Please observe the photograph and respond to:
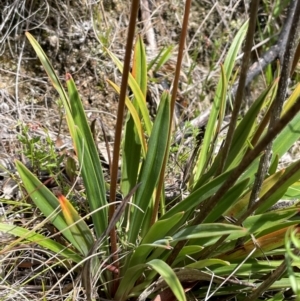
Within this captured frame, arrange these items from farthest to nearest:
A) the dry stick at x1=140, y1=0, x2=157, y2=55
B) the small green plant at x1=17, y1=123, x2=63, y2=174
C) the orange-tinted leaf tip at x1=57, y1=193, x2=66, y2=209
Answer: the dry stick at x1=140, y1=0, x2=157, y2=55 < the small green plant at x1=17, y1=123, x2=63, y2=174 < the orange-tinted leaf tip at x1=57, y1=193, x2=66, y2=209

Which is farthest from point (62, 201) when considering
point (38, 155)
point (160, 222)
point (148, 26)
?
point (148, 26)

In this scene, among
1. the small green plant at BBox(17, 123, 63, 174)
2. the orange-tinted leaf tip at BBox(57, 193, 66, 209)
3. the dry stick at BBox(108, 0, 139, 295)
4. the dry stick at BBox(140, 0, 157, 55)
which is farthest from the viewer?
the dry stick at BBox(140, 0, 157, 55)

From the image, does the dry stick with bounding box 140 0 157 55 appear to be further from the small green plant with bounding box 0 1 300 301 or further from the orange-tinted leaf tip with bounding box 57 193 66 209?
the orange-tinted leaf tip with bounding box 57 193 66 209

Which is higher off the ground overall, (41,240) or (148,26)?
(148,26)

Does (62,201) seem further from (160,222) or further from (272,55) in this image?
(272,55)

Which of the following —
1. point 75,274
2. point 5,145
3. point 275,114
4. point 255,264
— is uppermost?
point 275,114

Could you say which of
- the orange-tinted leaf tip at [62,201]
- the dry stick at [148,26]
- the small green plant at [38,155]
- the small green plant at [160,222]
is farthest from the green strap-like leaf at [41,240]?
the dry stick at [148,26]

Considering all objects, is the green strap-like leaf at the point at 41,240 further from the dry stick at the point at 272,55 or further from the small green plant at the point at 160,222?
the dry stick at the point at 272,55

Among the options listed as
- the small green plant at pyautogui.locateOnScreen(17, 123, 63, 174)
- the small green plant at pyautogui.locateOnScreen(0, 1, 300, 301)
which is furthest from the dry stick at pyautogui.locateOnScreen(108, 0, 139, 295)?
the small green plant at pyautogui.locateOnScreen(17, 123, 63, 174)

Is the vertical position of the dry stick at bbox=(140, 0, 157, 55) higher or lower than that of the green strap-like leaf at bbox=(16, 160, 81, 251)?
higher

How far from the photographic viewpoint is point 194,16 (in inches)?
99.0

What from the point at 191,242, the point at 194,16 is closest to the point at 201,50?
the point at 194,16

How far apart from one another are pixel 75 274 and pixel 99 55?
105cm

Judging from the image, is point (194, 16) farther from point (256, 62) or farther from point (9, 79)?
point (9, 79)
